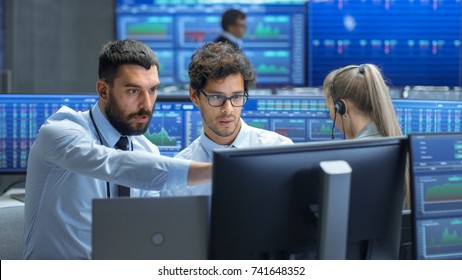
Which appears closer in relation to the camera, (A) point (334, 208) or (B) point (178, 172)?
(A) point (334, 208)

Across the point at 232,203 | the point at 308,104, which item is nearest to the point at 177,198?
the point at 232,203

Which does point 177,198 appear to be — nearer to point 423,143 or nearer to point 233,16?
point 423,143

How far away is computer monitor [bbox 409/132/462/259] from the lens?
5.86 ft

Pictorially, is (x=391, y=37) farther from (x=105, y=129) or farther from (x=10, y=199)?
(x=105, y=129)

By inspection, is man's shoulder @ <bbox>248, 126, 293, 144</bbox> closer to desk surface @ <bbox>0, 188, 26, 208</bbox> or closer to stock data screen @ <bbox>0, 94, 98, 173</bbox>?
stock data screen @ <bbox>0, 94, 98, 173</bbox>

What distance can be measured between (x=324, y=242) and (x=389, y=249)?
284 mm

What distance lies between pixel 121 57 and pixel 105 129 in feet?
0.80

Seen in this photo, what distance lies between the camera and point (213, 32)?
6402mm

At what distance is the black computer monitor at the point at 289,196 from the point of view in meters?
1.53

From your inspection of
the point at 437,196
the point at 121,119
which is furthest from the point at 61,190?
the point at 437,196

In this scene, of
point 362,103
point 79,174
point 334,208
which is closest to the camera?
point 334,208

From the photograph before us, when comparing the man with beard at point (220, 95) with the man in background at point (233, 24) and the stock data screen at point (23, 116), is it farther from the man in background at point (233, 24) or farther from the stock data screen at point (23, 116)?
the man in background at point (233, 24)

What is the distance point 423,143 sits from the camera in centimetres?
177

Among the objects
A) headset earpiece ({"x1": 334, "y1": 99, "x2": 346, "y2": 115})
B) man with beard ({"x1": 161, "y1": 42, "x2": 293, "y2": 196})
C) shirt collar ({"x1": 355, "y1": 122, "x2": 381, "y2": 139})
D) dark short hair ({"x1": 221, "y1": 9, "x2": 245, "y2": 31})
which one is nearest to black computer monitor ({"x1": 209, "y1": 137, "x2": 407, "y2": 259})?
shirt collar ({"x1": 355, "y1": 122, "x2": 381, "y2": 139})
